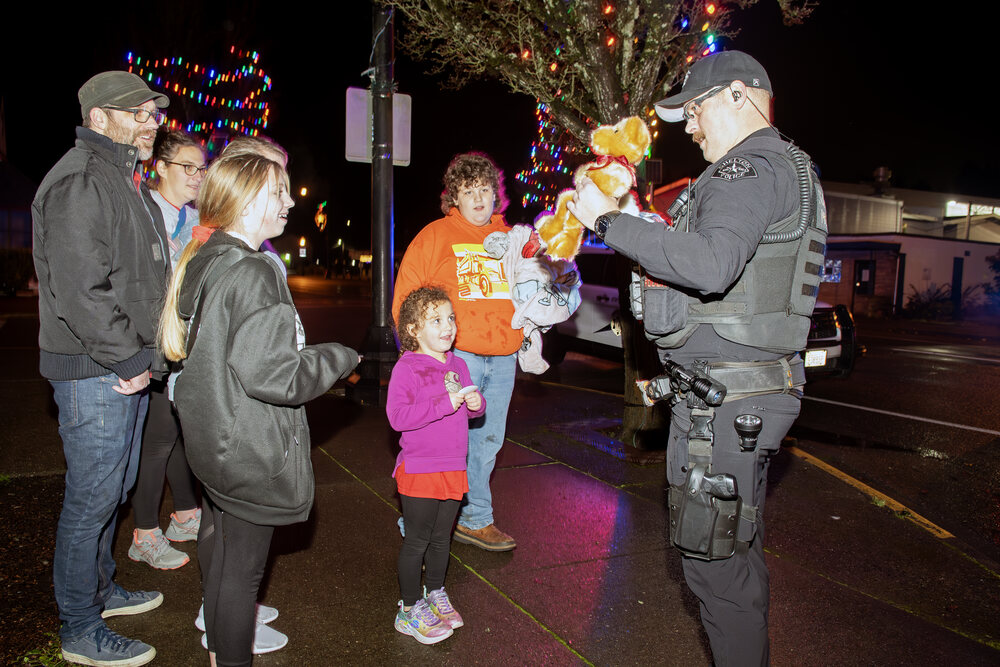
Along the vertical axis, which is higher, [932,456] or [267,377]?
[267,377]

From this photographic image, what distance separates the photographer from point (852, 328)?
9305 millimetres

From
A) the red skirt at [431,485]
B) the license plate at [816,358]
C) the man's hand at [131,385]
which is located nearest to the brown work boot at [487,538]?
the red skirt at [431,485]

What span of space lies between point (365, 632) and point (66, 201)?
223 cm

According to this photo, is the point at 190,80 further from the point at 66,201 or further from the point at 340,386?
the point at 66,201

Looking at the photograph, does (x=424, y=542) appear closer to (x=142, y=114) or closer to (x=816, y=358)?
(x=142, y=114)

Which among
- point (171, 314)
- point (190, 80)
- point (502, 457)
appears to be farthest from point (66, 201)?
point (190, 80)

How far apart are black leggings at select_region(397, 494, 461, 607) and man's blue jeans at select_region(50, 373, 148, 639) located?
1256 millimetres

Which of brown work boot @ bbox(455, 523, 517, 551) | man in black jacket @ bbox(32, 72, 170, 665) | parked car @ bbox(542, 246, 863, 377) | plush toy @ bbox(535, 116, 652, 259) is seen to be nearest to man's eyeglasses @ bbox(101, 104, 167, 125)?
man in black jacket @ bbox(32, 72, 170, 665)

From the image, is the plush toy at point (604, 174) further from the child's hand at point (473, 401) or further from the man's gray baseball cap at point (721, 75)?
the child's hand at point (473, 401)

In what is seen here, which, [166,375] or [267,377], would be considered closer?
[267,377]

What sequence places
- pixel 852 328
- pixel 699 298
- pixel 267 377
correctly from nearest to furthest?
pixel 267 377 → pixel 699 298 → pixel 852 328

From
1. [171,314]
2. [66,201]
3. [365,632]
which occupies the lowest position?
[365,632]

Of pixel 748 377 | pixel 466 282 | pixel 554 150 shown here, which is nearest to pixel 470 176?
pixel 466 282

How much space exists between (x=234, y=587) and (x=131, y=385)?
3.44 feet
